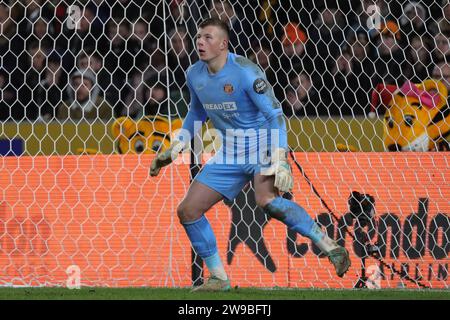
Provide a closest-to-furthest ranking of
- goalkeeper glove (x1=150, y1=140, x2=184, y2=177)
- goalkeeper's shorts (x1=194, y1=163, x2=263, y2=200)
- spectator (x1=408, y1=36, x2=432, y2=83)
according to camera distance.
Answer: goalkeeper's shorts (x1=194, y1=163, x2=263, y2=200)
goalkeeper glove (x1=150, y1=140, x2=184, y2=177)
spectator (x1=408, y1=36, x2=432, y2=83)

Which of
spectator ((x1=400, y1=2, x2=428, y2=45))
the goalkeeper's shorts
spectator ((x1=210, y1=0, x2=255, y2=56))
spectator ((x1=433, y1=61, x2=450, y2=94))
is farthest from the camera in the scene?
spectator ((x1=400, y1=2, x2=428, y2=45))

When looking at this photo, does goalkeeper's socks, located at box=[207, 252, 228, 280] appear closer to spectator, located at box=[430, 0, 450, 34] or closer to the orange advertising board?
the orange advertising board

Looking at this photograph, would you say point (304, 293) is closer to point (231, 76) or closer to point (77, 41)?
point (231, 76)

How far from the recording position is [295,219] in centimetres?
684

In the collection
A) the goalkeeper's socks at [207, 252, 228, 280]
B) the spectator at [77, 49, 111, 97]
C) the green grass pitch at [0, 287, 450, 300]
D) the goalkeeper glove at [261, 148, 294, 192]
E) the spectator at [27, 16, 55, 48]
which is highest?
the spectator at [27, 16, 55, 48]

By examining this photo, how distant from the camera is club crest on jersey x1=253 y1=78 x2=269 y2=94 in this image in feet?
22.3

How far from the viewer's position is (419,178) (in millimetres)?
8391

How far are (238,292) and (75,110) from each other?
11.1ft

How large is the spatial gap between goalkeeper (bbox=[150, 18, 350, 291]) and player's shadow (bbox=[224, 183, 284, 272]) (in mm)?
1167

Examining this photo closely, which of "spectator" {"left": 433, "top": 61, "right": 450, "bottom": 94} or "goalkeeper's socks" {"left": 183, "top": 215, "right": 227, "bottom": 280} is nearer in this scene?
"goalkeeper's socks" {"left": 183, "top": 215, "right": 227, "bottom": 280}

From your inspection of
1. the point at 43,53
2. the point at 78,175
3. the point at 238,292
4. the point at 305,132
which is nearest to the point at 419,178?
the point at 305,132

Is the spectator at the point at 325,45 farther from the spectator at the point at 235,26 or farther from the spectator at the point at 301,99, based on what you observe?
the spectator at the point at 235,26

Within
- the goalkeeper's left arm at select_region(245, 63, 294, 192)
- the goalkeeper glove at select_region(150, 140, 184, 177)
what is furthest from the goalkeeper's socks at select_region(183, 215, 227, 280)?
the goalkeeper's left arm at select_region(245, 63, 294, 192)

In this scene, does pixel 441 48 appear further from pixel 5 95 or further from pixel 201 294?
pixel 201 294
